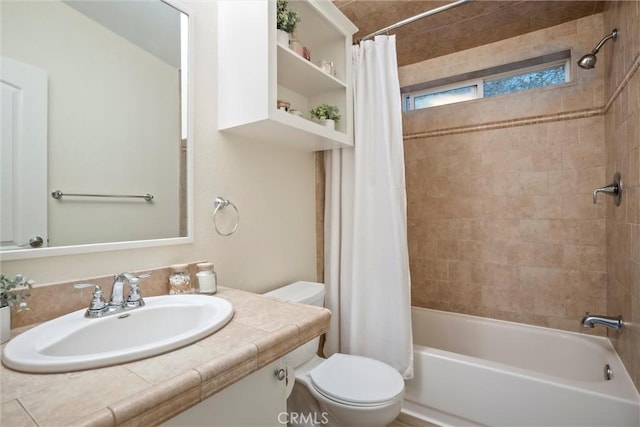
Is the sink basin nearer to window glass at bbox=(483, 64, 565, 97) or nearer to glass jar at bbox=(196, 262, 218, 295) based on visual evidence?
glass jar at bbox=(196, 262, 218, 295)

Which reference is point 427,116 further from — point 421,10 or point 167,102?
point 167,102

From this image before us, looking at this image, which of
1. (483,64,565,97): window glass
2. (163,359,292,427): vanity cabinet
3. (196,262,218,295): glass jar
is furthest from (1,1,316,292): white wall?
(483,64,565,97): window glass

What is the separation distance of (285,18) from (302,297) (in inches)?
51.6

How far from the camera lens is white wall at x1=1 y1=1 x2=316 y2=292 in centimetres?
111

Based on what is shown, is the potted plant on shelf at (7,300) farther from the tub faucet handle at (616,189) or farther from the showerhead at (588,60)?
the showerhead at (588,60)

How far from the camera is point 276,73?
136 cm

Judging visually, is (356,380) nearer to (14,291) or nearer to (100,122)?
(14,291)

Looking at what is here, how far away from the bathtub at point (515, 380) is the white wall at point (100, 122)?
155 centimetres

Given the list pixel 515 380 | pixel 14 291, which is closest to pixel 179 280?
pixel 14 291

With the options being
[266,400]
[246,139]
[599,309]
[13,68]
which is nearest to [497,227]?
[599,309]

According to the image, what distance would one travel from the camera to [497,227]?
2197 mm

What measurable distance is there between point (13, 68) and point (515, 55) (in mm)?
2605

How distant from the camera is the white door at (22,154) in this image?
34.8 inches

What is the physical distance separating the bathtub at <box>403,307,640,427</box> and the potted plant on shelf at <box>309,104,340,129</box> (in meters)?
1.37
